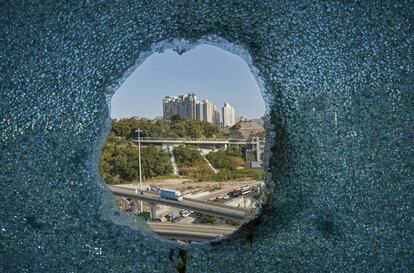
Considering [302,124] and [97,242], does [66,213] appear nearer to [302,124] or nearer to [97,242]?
[97,242]

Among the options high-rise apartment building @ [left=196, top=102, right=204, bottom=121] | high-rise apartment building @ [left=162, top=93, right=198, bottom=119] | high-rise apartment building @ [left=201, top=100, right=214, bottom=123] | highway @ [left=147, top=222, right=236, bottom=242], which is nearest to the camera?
highway @ [left=147, top=222, right=236, bottom=242]

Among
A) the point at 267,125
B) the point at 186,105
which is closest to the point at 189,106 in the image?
the point at 186,105

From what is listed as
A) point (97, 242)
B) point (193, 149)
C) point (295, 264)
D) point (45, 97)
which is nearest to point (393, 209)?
point (295, 264)

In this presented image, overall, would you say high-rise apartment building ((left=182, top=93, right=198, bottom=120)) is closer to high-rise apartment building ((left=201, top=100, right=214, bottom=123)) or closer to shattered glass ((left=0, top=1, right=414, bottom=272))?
high-rise apartment building ((left=201, top=100, right=214, bottom=123))

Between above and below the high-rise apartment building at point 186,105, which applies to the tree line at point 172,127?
below

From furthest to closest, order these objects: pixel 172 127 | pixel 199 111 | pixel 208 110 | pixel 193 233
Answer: pixel 208 110 < pixel 199 111 < pixel 172 127 < pixel 193 233

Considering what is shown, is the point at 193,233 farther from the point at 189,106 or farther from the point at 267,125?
the point at 189,106

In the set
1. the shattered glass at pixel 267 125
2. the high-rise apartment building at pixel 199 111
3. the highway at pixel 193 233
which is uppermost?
the high-rise apartment building at pixel 199 111

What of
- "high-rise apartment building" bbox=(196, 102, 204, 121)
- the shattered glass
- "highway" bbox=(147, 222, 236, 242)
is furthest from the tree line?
the shattered glass

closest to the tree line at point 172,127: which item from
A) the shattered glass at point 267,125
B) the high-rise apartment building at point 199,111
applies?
the high-rise apartment building at point 199,111

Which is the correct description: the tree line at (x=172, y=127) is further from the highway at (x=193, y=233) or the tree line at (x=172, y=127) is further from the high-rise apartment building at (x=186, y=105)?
the highway at (x=193, y=233)

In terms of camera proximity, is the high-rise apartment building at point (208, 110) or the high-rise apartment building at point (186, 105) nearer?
the high-rise apartment building at point (186, 105)
